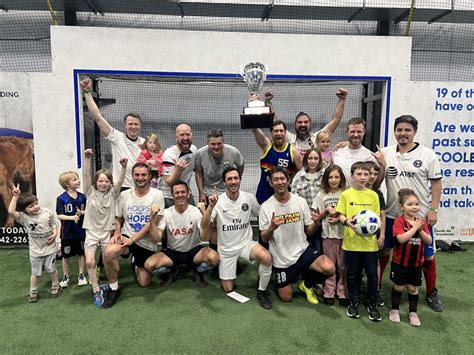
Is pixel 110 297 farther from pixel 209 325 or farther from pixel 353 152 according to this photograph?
pixel 353 152

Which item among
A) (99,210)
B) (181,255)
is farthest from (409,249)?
(99,210)

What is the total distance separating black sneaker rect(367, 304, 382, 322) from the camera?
2744 millimetres

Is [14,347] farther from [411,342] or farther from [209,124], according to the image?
[209,124]

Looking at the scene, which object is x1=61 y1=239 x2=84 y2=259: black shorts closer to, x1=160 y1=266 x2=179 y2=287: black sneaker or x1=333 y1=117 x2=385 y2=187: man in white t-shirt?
x1=160 y1=266 x2=179 y2=287: black sneaker

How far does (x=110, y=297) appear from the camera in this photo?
309 cm

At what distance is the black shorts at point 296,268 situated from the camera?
9.95 feet

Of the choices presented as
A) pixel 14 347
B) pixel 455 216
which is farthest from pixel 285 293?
pixel 455 216

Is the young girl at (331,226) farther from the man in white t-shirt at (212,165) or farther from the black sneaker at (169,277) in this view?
the black sneaker at (169,277)

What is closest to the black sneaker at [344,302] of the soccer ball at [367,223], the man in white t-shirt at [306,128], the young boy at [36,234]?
the soccer ball at [367,223]

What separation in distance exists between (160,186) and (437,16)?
6682 millimetres

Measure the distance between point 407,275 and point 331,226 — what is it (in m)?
0.71

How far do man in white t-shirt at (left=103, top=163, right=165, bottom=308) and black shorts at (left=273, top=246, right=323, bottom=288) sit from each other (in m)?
1.34

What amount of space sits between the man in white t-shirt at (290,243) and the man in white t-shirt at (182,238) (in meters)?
0.67

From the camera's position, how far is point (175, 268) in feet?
12.0
